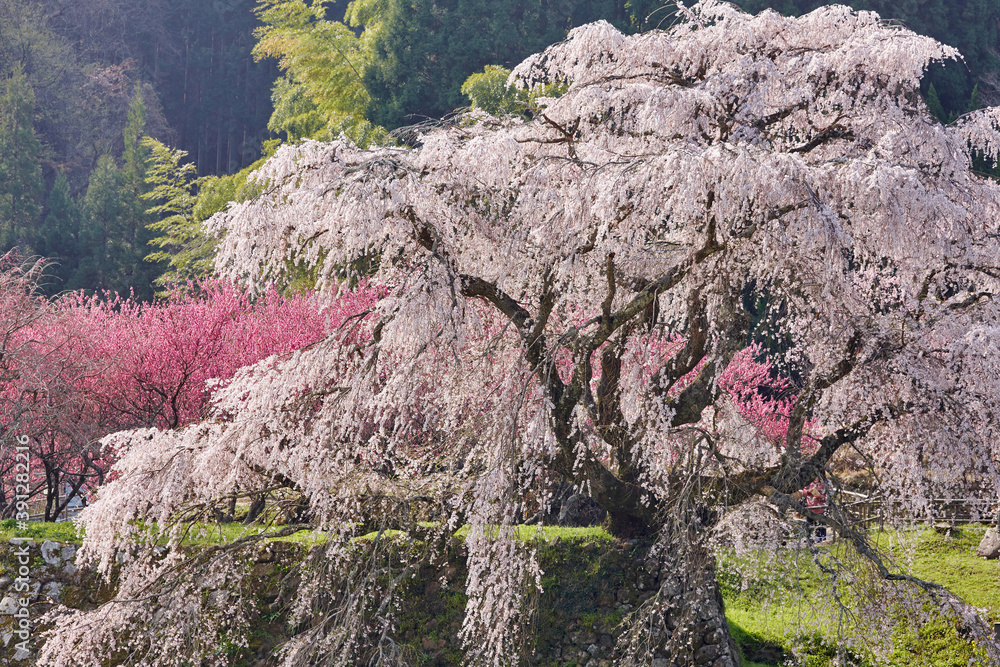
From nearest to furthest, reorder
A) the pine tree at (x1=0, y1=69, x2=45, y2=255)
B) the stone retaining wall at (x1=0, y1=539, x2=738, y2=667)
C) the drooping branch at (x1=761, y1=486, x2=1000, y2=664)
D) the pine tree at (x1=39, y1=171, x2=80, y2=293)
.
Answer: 1. the drooping branch at (x1=761, y1=486, x2=1000, y2=664)
2. the stone retaining wall at (x1=0, y1=539, x2=738, y2=667)
3. the pine tree at (x1=39, y1=171, x2=80, y2=293)
4. the pine tree at (x1=0, y1=69, x2=45, y2=255)

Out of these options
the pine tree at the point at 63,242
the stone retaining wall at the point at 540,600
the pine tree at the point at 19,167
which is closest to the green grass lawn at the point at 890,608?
the stone retaining wall at the point at 540,600

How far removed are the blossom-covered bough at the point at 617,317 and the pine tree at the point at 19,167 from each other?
2298 centimetres

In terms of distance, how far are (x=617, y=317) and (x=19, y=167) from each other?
2761 cm

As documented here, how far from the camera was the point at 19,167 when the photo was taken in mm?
27859

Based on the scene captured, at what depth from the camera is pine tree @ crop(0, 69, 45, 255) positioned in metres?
26.5

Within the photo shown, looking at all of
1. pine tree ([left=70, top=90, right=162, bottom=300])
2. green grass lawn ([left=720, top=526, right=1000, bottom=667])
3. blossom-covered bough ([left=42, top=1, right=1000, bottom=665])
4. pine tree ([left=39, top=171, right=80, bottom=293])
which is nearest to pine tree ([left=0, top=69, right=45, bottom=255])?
pine tree ([left=39, top=171, right=80, bottom=293])

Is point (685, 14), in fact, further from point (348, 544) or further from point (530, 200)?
point (348, 544)

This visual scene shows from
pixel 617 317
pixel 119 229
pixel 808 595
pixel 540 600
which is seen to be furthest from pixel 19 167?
pixel 808 595

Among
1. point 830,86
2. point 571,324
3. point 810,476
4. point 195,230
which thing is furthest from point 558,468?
point 195,230

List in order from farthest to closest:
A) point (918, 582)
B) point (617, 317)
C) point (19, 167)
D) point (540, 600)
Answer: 1. point (19, 167)
2. point (540, 600)
3. point (617, 317)
4. point (918, 582)

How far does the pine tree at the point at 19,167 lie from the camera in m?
26.5

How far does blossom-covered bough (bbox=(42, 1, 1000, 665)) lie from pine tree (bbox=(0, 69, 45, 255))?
905 inches

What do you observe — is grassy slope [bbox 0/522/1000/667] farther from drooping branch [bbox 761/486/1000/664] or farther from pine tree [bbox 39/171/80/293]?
pine tree [bbox 39/171/80/293]

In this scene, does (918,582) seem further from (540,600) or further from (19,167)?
(19,167)
